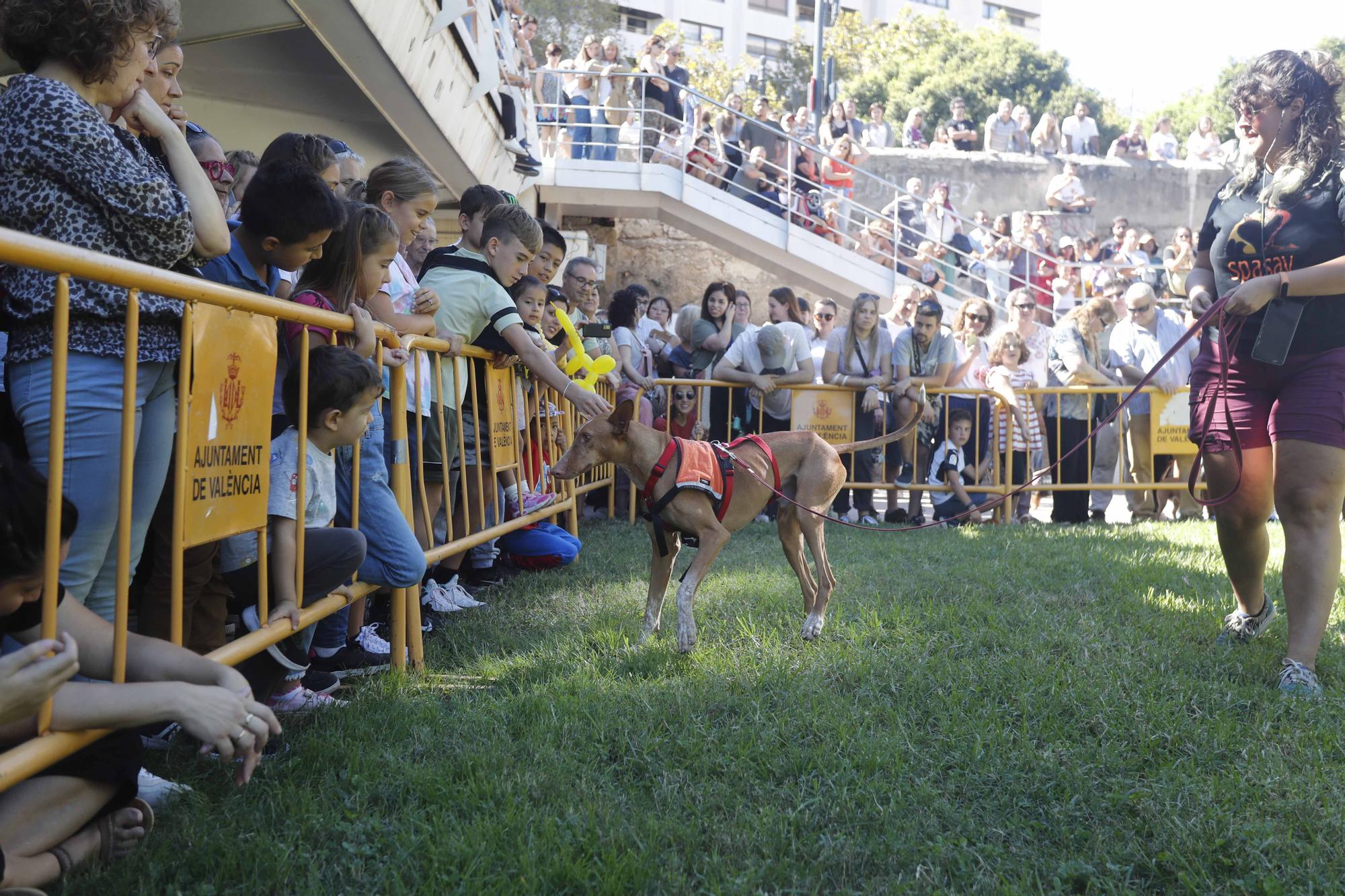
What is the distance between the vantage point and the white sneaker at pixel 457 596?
540cm

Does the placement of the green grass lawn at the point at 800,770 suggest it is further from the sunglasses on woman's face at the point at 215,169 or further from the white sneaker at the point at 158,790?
the sunglasses on woman's face at the point at 215,169

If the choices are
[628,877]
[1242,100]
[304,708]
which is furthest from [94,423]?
[1242,100]

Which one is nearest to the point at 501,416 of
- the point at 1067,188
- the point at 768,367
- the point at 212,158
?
the point at 212,158

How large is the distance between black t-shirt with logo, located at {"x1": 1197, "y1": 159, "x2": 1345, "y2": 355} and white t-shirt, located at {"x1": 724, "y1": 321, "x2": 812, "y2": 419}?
526 centimetres

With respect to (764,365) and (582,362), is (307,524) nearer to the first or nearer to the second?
(582,362)

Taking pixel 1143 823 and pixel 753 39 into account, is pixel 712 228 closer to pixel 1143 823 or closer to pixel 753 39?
pixel 1143 823

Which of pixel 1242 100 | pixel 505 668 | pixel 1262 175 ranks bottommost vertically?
pixel 505 668

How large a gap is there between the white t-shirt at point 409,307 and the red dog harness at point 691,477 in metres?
1.06

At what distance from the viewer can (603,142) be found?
1673cm

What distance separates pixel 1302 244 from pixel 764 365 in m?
5.65

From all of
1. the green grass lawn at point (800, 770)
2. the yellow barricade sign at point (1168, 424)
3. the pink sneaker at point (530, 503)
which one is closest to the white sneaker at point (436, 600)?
the green grass lawn at point (800, 770)

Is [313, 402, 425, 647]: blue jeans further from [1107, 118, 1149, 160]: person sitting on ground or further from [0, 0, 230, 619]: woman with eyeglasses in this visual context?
[1107, 118, 1149, 160]: person sitting on ground

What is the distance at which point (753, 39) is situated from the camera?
179ft

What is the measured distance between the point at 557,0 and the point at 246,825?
40823 mm
